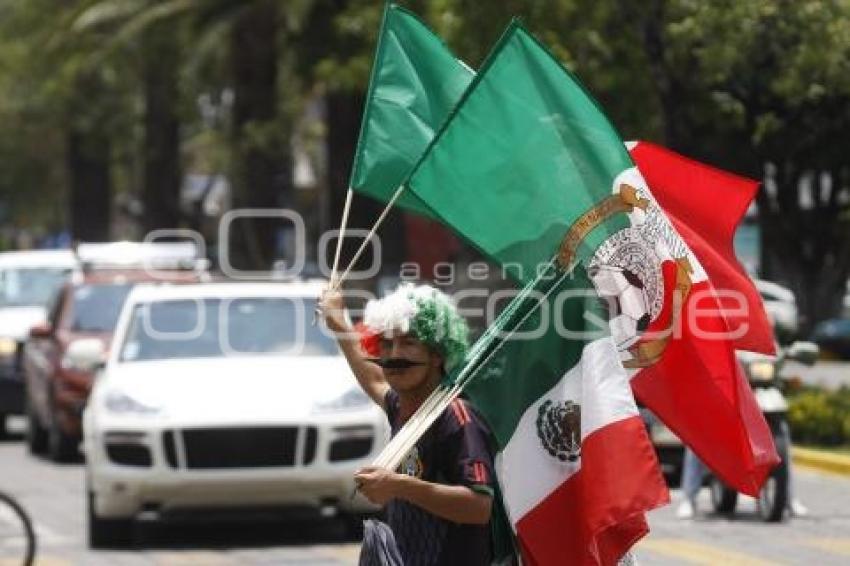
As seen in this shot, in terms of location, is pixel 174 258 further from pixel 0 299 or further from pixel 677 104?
pixel 677 104

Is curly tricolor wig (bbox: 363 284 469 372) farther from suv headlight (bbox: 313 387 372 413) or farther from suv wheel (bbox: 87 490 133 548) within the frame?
suv wheel (bbox: 87 490 133 548)

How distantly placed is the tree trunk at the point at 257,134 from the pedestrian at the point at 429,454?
28.5 meters

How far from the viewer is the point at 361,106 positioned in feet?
A: 115

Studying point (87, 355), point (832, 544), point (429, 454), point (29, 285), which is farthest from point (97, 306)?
point (429, 454)

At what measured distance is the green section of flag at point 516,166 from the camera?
698 cm

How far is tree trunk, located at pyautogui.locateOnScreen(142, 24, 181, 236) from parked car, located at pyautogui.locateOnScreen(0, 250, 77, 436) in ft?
57.0

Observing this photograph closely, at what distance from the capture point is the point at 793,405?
864 inches

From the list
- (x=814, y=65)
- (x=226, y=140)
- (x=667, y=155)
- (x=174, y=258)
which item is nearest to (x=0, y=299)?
(x=174, y=258)

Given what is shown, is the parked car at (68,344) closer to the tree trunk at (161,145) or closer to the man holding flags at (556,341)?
the man holding flags at (556,341)

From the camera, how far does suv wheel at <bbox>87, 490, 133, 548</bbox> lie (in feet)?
49.1

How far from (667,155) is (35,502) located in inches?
440

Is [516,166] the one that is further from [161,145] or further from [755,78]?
[161,145]

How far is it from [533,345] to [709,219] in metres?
1.46

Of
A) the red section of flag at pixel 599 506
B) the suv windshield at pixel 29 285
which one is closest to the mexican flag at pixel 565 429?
the red section of flag at pixel 599 506
